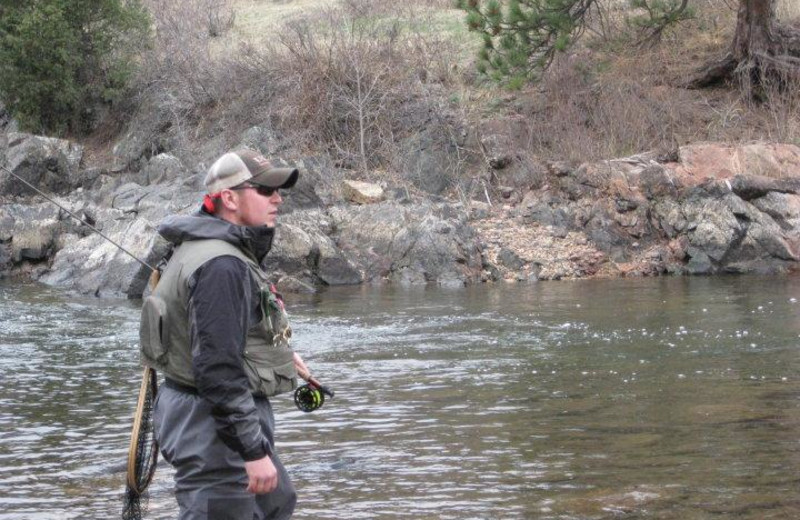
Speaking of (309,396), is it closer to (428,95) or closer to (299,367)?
(299,367)

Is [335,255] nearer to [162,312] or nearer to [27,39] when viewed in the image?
[27,39]

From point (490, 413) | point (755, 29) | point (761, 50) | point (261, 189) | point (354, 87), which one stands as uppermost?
point (755, 29)

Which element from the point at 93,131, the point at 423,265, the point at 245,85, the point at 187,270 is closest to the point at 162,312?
the point at 187,270

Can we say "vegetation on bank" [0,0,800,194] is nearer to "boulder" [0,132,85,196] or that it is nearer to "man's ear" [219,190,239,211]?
"boulder" [0,132,85,196]

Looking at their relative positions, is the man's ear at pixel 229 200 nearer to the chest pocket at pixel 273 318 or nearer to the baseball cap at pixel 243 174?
the baseball cap at pixel 243 174

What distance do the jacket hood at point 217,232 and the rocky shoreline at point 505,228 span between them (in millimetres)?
14950

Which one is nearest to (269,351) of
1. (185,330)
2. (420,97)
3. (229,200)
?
(185,330)

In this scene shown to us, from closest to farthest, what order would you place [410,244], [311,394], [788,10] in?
1. [311,394]
2. [410,244]
3. [788,10]

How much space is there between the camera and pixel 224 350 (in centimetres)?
359

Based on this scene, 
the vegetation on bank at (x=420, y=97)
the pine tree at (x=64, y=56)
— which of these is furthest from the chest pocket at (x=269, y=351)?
the pine tree at (x=64, y=56)

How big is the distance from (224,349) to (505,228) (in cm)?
1801

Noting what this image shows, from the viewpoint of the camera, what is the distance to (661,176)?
2119cm

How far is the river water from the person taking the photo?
6238 millimetres

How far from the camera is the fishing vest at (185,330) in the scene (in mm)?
3781
